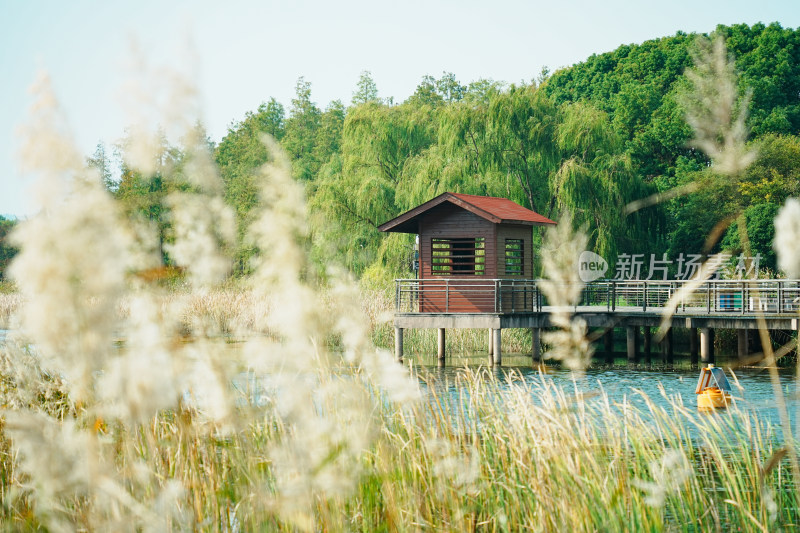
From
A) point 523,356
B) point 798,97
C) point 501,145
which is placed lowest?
point 523,356

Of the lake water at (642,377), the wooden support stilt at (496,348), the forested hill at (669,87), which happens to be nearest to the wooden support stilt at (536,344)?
the lake water at (642,377)

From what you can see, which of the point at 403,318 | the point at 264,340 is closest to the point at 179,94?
the point at 264,340

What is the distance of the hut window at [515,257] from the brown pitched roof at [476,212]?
667mm

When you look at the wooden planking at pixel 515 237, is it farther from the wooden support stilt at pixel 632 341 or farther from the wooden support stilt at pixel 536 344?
the wooden support stilt at pixel 632 341

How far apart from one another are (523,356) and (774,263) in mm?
13815

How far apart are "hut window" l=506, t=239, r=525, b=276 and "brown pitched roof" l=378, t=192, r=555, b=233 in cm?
67

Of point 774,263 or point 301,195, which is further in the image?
point 774,263

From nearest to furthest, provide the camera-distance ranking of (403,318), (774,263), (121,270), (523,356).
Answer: (121,270) < (403,318) < (523,356) < (774,263)

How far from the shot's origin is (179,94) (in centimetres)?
152

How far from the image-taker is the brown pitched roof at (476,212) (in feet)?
70.6

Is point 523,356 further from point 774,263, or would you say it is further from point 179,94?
point 179,94

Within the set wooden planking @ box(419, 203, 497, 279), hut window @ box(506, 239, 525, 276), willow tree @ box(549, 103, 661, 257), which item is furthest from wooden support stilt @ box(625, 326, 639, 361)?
wooden planking @ box(419, 203, 497, 279)

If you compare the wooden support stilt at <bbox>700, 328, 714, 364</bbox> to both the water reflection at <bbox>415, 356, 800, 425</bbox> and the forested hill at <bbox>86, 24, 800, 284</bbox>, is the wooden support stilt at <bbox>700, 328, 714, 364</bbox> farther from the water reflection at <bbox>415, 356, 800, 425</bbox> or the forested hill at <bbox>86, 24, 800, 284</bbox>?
the forested hill at <bbox>86, 24, 800, 284</bbox>

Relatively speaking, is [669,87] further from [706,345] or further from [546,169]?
[706,345]
